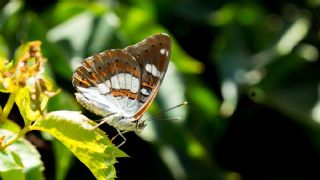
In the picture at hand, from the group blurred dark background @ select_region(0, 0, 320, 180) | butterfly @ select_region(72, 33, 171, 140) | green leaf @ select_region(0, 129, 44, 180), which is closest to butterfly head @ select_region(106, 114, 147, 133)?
butterfly @ select_region(72, 33, 171, 140)

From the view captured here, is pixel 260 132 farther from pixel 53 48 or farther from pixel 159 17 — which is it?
pixel 53 48

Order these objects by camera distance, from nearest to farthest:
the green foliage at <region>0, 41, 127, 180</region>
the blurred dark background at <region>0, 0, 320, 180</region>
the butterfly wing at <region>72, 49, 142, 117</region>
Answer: the green foliage at <region>0, 41, 127, 180</region> < the butterfly wing at <region>72, 49, 142, 117</region> < the blurred dark background at <region>0, 0, 320, 180</region>

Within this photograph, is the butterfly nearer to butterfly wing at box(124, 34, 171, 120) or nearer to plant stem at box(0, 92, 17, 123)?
butterfly wing at box(124, 34, 171, 120)

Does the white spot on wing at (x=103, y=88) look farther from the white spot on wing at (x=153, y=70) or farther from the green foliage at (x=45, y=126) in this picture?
the green foliage at (x=45, y=126)

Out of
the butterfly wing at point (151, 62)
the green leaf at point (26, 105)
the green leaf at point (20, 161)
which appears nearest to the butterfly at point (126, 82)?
the butterfly wing at point (151, 62)

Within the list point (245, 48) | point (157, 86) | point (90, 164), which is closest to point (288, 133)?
point (245, 48)

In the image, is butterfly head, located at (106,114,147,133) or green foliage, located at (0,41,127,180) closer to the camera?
green foliage, located at (0,41,127,180)

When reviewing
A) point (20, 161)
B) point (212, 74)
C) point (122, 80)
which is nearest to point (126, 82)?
point (122, 80)
